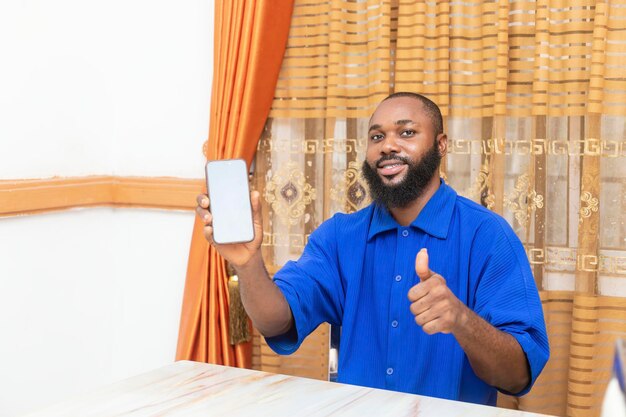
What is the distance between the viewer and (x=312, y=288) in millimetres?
1987

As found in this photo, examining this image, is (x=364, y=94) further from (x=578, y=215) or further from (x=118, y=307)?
(x=118, y=307)

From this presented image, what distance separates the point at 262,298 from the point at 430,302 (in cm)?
51

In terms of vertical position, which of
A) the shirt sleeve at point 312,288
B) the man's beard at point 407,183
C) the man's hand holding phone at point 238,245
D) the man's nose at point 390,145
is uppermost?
the man's nose at point 390,145

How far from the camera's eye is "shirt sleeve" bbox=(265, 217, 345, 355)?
190cm

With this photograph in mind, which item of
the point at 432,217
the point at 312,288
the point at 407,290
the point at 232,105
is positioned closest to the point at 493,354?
the point at 407,290

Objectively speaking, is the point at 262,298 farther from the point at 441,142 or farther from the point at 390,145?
the point at 441,142

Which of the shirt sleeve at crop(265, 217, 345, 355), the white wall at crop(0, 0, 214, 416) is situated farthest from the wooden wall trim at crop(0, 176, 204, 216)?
the shirt sleeve at crop(265, 217, 345, 355)

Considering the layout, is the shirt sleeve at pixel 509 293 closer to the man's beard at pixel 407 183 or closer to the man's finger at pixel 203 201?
the man's beard at pixel 407 183

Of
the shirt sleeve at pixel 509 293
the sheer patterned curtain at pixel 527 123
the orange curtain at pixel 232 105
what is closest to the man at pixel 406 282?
the shirt sleeve at pixel 509 293

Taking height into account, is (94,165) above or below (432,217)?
above

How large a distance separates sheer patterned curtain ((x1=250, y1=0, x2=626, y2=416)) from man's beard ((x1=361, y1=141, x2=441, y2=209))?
0.59 metres

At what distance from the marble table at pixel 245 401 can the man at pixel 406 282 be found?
0.80 feet

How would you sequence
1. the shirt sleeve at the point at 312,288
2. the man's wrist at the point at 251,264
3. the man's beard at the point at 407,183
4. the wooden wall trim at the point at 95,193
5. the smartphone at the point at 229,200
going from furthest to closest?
1. the wooden wall trim at the point at 95,193
2. the man's beard at the point at 407,183
3. the shirt sleeve at the point at 312,288
4. the man's wrist at the point at 251,264
5. the smartphone at the point at 229,200

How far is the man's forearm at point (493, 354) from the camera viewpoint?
1524mm
